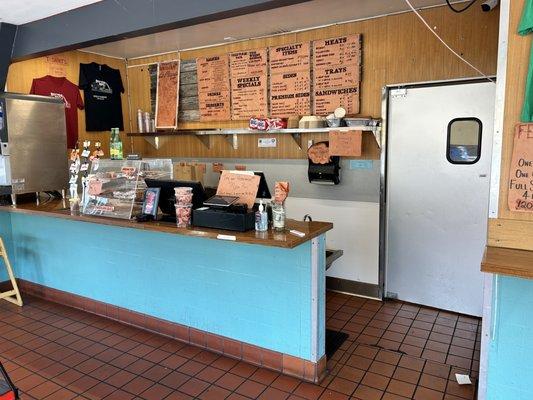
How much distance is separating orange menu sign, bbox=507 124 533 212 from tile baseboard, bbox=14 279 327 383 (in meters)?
1.60

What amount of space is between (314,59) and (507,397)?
331 cm

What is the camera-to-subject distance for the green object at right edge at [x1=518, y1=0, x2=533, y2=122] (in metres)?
1.72

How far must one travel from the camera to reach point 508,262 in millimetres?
1637

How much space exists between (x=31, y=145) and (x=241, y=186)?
2467mm

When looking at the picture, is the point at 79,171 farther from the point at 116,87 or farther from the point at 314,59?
the point at 314,59

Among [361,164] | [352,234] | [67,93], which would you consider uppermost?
[67,93]

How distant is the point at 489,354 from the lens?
194 cm

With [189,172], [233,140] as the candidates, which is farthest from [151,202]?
[233,140]

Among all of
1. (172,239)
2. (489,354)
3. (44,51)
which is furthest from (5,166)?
(489,354)

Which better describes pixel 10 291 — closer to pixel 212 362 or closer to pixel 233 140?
pixel 212 362

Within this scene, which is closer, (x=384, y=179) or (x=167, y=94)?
(x=384, y=179)

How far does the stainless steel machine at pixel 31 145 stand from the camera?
3836 millimetres

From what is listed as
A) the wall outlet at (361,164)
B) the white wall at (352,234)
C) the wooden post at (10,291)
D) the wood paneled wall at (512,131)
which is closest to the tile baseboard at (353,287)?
the white wall at (352,234)

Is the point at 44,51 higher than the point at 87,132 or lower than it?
higher
